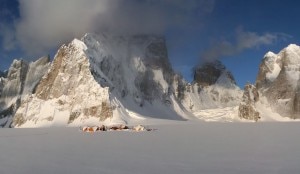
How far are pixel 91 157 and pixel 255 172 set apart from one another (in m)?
11.7

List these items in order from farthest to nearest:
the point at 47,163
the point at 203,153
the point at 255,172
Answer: the point at 203,153 → the point at 47,163 → the point at 255,172

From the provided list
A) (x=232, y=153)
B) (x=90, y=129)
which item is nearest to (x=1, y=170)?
(x=232, y=153)

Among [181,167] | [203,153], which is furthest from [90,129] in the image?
[181,167]

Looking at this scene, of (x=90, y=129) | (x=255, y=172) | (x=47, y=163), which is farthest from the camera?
(x=90, y=129)

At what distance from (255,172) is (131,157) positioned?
9.59 metres

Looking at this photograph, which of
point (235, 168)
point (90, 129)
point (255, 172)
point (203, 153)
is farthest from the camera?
point (90, 129)

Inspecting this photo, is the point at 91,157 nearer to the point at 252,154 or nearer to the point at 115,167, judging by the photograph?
the point at 115,167

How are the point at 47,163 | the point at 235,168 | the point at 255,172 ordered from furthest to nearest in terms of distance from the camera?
the point at 47,163, the point at 235,168, the point at 255,172

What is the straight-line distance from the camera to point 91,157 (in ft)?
92.9

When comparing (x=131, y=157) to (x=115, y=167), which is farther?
(x=131, y=157)

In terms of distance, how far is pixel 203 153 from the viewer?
30.3m

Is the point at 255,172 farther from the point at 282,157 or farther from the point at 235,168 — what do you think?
the point at 282,157

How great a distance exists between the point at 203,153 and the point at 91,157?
25.9 feet

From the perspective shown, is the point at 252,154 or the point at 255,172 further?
the point at 252,154
